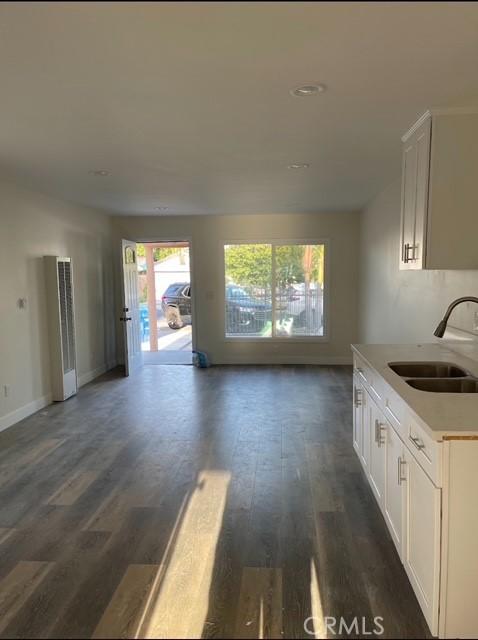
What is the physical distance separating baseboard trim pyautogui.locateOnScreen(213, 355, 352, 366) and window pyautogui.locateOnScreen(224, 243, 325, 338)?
374 millimetres

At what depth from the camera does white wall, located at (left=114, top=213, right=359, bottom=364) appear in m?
7.10

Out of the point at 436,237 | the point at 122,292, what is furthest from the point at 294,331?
the point at 436,237

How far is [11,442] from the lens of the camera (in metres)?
4.04

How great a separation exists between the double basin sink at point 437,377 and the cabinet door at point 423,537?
0.62 m

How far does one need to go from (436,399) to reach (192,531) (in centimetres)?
157

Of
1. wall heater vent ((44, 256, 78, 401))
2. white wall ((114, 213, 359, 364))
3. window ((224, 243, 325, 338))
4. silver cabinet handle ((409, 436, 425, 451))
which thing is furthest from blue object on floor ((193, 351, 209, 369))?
silver cabinet handle ((409, 436, 425, 451))

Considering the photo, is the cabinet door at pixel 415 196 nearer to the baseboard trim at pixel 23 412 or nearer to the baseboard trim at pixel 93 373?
the baseboard trim at pixel 23 412

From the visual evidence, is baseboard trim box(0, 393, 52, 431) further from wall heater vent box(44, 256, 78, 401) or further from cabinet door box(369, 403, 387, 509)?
cabinet door box(369, 403, 387, 509)

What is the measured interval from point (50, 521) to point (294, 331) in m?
5.21

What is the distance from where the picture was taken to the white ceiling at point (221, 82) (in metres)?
1.64

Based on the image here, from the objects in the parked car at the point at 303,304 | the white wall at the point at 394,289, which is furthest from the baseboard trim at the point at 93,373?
the white wall at the point at 394,289

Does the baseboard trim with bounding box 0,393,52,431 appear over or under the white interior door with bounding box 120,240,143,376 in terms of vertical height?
under

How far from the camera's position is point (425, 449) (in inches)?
70.7

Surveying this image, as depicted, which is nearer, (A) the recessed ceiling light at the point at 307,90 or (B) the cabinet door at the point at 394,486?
(B) the cabinet door at the point at 394,486
